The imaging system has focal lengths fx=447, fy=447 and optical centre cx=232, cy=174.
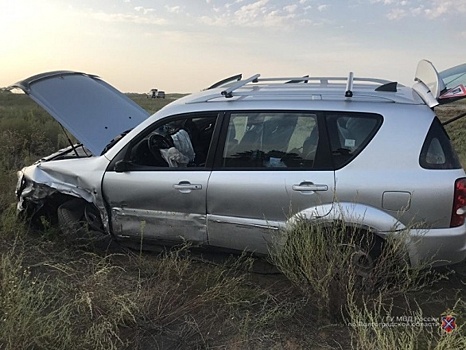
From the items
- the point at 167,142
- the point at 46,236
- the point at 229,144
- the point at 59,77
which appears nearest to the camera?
the point at 229,144

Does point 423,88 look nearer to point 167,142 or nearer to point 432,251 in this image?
point 432,251

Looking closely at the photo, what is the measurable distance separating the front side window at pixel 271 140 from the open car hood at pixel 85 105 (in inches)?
62.0

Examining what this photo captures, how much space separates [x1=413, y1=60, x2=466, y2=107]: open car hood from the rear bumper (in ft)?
3.41

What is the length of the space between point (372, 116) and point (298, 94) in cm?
73

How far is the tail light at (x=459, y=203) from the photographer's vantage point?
3.43 meters

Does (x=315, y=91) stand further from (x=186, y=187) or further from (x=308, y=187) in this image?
(x=186, y=187)

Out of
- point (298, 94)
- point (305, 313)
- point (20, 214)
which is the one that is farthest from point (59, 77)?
point (305, 313)

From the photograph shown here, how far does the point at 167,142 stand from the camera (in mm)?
4434

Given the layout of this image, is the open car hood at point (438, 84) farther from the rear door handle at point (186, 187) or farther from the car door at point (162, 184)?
the rear door handle at point (186, 187)

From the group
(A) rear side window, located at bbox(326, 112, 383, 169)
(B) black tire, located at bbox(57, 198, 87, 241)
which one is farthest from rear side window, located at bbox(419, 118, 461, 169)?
(B) black tire, located at bbox(57, 198, 87, 241)

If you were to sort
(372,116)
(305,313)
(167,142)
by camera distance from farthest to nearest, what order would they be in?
(167,142) < (372,116) < (305,313)

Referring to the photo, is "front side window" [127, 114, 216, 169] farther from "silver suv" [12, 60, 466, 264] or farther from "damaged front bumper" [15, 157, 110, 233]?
"damaged front bumper" [15, 157, 110, 233]

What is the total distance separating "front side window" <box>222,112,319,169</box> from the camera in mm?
3797

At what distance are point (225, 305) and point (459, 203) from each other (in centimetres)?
197
